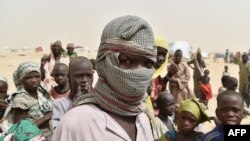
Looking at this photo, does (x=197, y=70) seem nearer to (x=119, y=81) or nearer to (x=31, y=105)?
(x=31, y=105)

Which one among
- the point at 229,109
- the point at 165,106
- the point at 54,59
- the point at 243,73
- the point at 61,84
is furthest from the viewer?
the point at 243,73

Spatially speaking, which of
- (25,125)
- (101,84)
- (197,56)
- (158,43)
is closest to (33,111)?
(25,125)

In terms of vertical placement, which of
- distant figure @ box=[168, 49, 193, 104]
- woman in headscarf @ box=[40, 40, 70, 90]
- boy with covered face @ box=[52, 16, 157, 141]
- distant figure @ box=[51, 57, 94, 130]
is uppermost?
boy with covered face @ box=[52, 16, 157, 141]

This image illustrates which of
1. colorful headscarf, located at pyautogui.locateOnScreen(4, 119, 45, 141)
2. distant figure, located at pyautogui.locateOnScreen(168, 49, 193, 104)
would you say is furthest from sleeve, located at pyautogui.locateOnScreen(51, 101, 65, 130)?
distant figure, located at pyautogui.locateOnScreen(168, 49, 193, 104)

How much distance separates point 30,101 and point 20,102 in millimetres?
268

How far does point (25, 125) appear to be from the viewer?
3.15m

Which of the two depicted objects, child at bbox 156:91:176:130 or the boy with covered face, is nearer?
the boy with covered face

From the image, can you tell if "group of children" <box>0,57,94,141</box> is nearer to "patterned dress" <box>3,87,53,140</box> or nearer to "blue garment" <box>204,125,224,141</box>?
"patterned dress" <box>3,87,53,140</box>

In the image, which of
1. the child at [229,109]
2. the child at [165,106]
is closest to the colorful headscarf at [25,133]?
the child at [229,109]

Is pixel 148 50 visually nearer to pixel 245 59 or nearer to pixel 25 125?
pixel 25 125

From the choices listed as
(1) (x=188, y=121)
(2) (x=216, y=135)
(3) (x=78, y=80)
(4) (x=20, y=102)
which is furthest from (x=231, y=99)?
(4) (x=20, y=102)

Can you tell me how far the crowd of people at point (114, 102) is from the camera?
1.84 meters

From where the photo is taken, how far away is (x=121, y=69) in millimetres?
1860

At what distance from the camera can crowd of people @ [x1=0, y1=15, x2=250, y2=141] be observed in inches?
72.6
